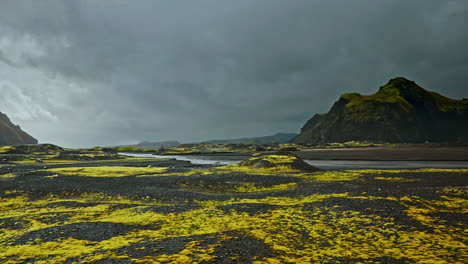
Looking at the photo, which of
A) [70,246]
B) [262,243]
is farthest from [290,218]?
[70,246]

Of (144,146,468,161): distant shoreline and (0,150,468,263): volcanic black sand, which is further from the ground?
(0,150,468,263): volcanic black sand

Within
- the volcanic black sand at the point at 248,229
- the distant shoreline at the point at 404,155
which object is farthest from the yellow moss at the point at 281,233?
the distant shoreline at the point at 404,155

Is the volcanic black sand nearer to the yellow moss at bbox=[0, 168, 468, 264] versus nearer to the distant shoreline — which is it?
the yellow moss at bbox=[0, 168, 468, 264]

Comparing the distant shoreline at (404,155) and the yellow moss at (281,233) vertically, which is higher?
the yellow moss at (281,233)

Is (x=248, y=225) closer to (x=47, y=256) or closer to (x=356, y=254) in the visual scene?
(x=356, y=254)

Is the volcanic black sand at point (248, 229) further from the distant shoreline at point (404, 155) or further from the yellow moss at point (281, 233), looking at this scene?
the distant shoreline at point (404, 155)

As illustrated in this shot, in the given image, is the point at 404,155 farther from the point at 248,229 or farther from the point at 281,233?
the point at 248,229

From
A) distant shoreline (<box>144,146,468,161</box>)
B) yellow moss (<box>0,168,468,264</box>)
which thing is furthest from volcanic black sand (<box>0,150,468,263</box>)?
distant shoreline (<box>144,146,468,161</box>)

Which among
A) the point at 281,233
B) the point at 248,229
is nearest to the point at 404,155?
the point at 281,233

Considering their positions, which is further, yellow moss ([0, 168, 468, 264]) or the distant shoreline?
the distant shoreline

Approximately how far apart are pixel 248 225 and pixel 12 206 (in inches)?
1036

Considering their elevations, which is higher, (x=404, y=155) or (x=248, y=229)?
(x=248, y=229)

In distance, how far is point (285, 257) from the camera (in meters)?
11.6

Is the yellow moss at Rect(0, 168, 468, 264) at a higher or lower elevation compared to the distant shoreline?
higher
